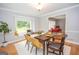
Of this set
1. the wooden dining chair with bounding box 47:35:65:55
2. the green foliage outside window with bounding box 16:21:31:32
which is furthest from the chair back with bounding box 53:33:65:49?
the green foliage outside window with bounding box 16:21:31:32

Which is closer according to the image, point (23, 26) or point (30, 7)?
point (30, 7)

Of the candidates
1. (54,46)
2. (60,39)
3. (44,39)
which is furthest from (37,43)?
(60,39)

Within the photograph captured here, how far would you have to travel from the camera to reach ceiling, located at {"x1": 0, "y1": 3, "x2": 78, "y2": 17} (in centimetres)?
145

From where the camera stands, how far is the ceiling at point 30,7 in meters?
1.45

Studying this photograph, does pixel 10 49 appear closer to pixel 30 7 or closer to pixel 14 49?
pixel 14 49

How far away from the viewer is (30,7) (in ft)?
4.96

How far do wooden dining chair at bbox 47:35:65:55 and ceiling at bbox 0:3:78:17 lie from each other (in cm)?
51

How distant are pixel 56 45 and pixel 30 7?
828 millimetres

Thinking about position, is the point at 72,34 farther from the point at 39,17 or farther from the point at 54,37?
the point at 39,17

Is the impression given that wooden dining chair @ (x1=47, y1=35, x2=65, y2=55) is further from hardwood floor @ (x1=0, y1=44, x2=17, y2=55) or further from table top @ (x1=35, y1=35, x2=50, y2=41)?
hardwood floor @ (x1=0, y1=44, x2=17, y2=55)

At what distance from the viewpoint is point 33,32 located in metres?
1.59

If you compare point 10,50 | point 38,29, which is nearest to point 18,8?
point 38,29
